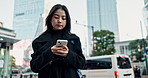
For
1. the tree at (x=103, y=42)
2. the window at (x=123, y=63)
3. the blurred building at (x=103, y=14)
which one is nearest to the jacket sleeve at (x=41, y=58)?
the window at (x=123, y=63)

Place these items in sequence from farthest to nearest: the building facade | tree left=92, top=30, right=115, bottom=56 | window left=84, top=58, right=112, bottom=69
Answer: the building facade < tree left=92, top=30, right=115, bottom=56 < window left=84, top=58, right=112, bottom=69

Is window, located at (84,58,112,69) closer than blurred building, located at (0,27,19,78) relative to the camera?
Yes

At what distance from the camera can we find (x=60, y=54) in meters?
1.05

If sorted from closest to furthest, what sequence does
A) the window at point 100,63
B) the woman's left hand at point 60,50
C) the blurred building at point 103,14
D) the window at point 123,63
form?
the woman's left hand at point 60,50 → the window at point 123,63 → the window at point 100,63 → the blurred building at point 103,14

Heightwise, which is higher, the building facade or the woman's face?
the building facade

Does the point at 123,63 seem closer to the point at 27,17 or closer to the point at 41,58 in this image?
the point at 41,58

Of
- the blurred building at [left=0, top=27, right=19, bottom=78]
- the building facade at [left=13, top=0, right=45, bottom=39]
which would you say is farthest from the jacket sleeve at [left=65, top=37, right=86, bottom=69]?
the building facade at [left=13, top=0, right=45, bottom=39]

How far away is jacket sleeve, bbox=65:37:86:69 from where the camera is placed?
110 centimetres

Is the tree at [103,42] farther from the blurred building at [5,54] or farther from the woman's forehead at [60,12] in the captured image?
the woman's forehead at [60,12]

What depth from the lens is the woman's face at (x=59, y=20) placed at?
4.10 feet

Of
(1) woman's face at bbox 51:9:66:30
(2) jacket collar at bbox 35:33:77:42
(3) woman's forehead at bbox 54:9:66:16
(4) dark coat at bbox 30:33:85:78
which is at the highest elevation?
(3) woman's forehead at bbox 54:9:66:16

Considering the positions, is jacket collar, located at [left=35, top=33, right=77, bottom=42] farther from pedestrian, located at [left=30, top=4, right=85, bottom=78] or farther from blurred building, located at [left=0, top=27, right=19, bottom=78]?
blurred building, located at [left=0, top=27, right=19, bottom=78]

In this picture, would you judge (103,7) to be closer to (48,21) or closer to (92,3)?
(92,3)

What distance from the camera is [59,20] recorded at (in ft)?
4.09
